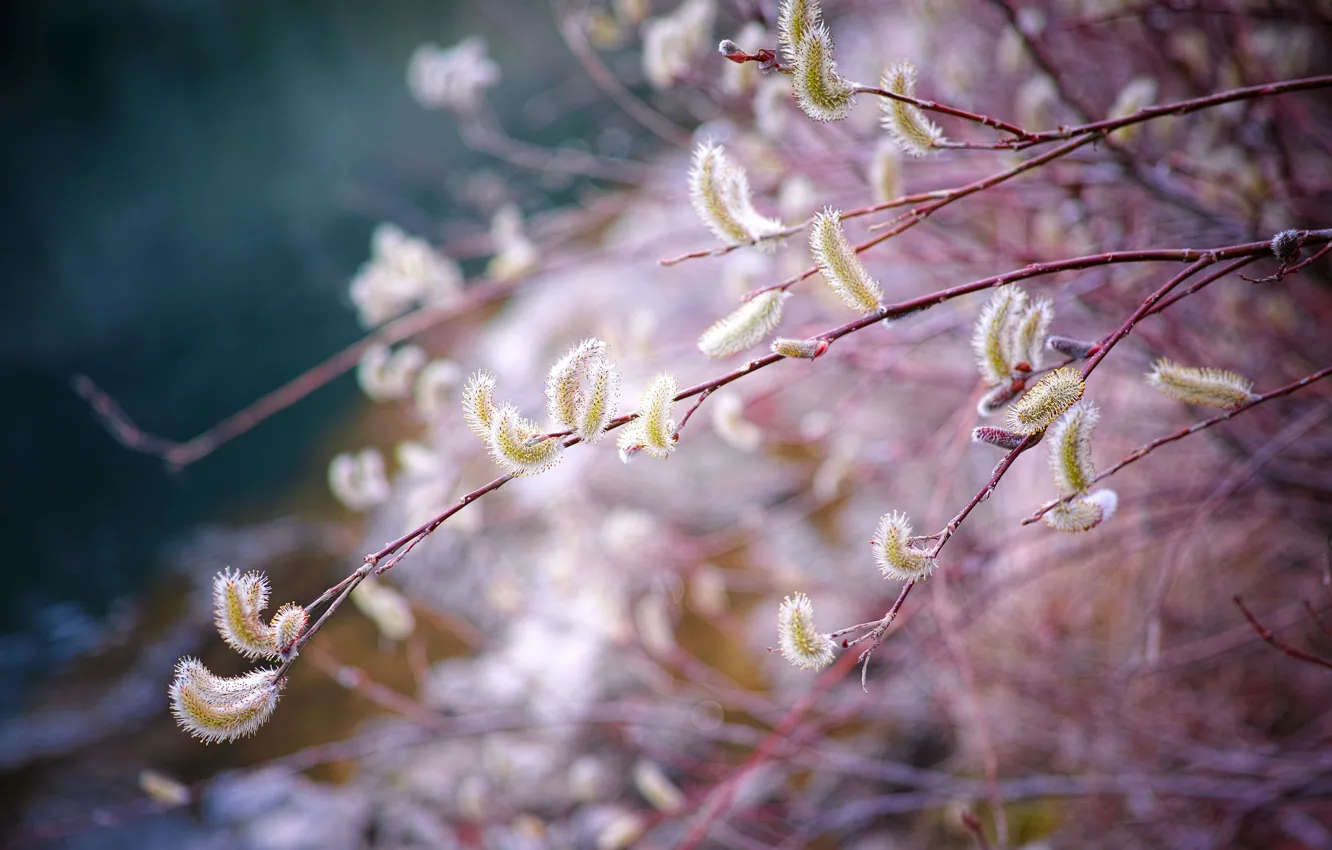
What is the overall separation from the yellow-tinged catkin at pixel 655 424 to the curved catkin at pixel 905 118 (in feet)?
0.97

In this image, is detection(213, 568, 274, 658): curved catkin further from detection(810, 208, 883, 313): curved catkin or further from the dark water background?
the dark water background

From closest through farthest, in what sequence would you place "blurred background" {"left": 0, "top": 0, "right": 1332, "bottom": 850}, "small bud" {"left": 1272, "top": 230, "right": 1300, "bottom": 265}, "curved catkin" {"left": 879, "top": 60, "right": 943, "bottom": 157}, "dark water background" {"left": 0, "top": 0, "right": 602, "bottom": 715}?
"small bud" {"left": 1272, "top": 230, "right": 1300, "bottom": 265} → "curved catkin" {"left": 879, "top": 60, "right": 943, "bottom": 157} → "blurred background" {"left": 0, "top": 0, "right": 1332, "bottom": 850} → "dark water background" {"left": 0, "top": 0, "right": 602, "bottom": 715}

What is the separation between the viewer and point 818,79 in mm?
587

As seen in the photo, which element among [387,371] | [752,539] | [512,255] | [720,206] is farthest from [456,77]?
[752,539]

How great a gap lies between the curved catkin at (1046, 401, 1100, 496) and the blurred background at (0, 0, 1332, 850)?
391 mm

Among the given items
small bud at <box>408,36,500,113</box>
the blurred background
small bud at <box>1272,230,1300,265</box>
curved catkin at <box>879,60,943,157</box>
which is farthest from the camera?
small bud at <box>408,36,500,113</box>

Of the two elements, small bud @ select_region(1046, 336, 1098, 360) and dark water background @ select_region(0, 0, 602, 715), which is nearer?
small bud @ select_region(1046, 336, 1098, 360)

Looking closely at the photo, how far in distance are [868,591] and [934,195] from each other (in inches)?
74.0

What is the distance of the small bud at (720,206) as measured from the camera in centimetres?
66

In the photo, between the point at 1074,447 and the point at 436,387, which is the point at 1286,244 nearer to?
the point at 1074,447

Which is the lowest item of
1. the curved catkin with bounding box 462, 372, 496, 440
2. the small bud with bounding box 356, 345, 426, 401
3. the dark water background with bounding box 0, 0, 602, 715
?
the curved catkin with bounding box 462, 372, 496, 440

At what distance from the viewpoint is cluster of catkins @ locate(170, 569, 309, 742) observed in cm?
55

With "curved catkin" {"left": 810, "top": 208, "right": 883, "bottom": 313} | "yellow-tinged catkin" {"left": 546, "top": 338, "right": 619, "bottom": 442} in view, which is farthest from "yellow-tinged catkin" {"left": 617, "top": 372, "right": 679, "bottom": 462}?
"curved catkin" {"left": 810, "top": 208, "right": 883, "bottom": 313}

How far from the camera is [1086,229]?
1.34m
